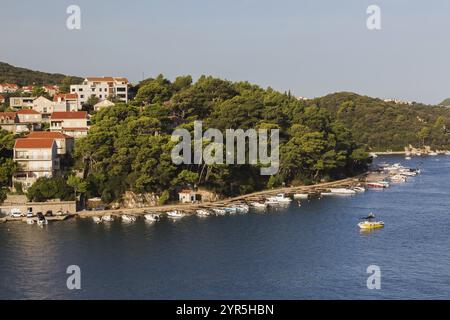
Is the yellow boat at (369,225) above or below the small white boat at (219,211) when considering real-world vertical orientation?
below

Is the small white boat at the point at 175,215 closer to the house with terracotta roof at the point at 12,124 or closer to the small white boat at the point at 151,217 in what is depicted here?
the small white boat at the point at 151,217

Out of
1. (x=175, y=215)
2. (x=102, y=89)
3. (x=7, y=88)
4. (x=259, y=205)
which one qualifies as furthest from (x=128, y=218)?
(x=7, y=88)

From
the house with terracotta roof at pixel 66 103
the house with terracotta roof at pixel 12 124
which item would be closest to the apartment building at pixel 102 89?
the house with terracotta roof at pixel 66 103

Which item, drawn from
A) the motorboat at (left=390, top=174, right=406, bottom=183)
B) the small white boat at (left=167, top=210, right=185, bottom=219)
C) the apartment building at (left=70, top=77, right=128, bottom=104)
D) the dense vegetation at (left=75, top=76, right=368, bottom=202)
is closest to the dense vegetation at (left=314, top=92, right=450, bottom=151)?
the dense vegetation at (left=75, top=76, right=368, bottom=202)

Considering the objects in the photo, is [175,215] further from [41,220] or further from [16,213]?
[16,213]
